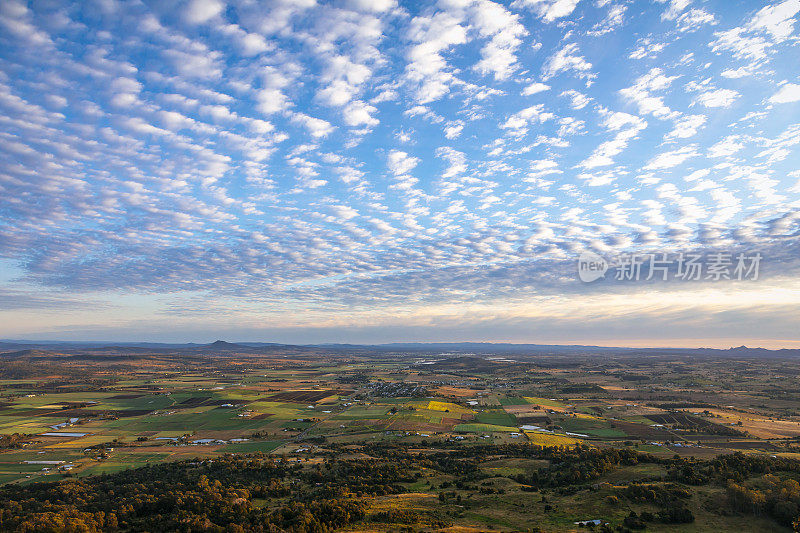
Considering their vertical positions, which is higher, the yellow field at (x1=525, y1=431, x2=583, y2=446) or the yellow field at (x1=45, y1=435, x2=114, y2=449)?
the yellow field at (x1=525, y1=431, x2=583, y2=446)

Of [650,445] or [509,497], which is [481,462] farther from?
[650,445]

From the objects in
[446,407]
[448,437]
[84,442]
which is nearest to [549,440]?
[448,437]

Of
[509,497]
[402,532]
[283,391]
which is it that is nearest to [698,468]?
[509,497]

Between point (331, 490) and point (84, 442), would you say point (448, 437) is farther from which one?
point (84, 442)

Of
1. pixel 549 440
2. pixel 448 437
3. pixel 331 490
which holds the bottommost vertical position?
pixel 448 437

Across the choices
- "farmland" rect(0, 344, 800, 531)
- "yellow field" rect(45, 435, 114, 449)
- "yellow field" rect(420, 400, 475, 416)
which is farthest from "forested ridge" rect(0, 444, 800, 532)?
"yellow field" rect(420, 400, 475, 416)

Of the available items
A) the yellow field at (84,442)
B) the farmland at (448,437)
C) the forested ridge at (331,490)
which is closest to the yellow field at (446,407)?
the farmland at (448,437)

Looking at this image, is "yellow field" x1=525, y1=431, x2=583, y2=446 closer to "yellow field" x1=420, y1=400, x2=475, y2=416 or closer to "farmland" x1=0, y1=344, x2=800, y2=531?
"farmland" x1=0, y1=344, x2=800, y2=531

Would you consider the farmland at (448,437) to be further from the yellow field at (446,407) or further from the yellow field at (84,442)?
the yellow field at (446,407)
